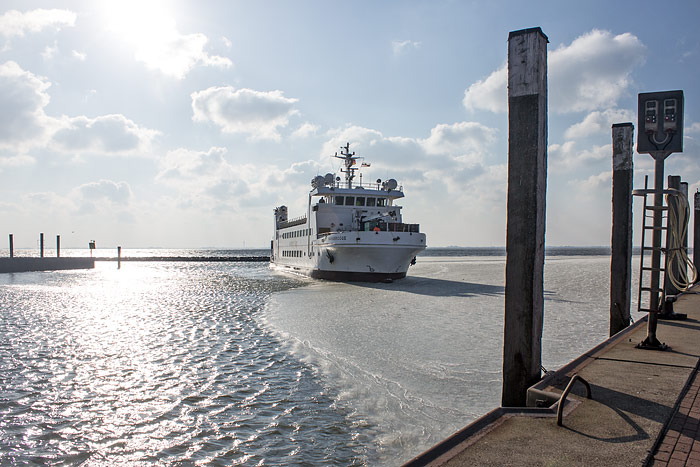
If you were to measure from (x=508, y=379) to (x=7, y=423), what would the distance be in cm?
630

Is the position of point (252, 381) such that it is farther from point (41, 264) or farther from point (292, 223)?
point (41, 264)

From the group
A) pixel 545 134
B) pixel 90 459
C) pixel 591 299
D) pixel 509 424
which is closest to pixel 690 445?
pixel 509 424

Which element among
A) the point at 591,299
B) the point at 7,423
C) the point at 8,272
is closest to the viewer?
the point at 7,423

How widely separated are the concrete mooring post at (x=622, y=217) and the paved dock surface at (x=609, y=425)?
2999 millimetres

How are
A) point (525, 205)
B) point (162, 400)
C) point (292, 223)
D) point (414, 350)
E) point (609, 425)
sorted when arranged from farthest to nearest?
point (292, 223) → point (414, 350) → point (162, 400) → point (525, 205) → point (609, 425)

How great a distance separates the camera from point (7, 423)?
20.2 feet

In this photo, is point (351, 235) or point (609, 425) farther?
point (351, 235)

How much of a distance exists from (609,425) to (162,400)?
590 cm

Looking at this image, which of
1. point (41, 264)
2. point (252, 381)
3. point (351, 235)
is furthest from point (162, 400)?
point (41, 264)

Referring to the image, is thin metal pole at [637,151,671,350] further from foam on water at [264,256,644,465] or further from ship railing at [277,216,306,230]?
ship railing at [277,216,306,230]

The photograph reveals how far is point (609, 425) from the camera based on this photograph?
3.98 meters

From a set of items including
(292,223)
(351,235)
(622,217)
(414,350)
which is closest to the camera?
(622,217)

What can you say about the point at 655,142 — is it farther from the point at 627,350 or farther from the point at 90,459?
the point at 90,459

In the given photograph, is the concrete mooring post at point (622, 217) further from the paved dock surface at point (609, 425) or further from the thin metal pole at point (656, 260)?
the paved dock surface at point (609, 425)
